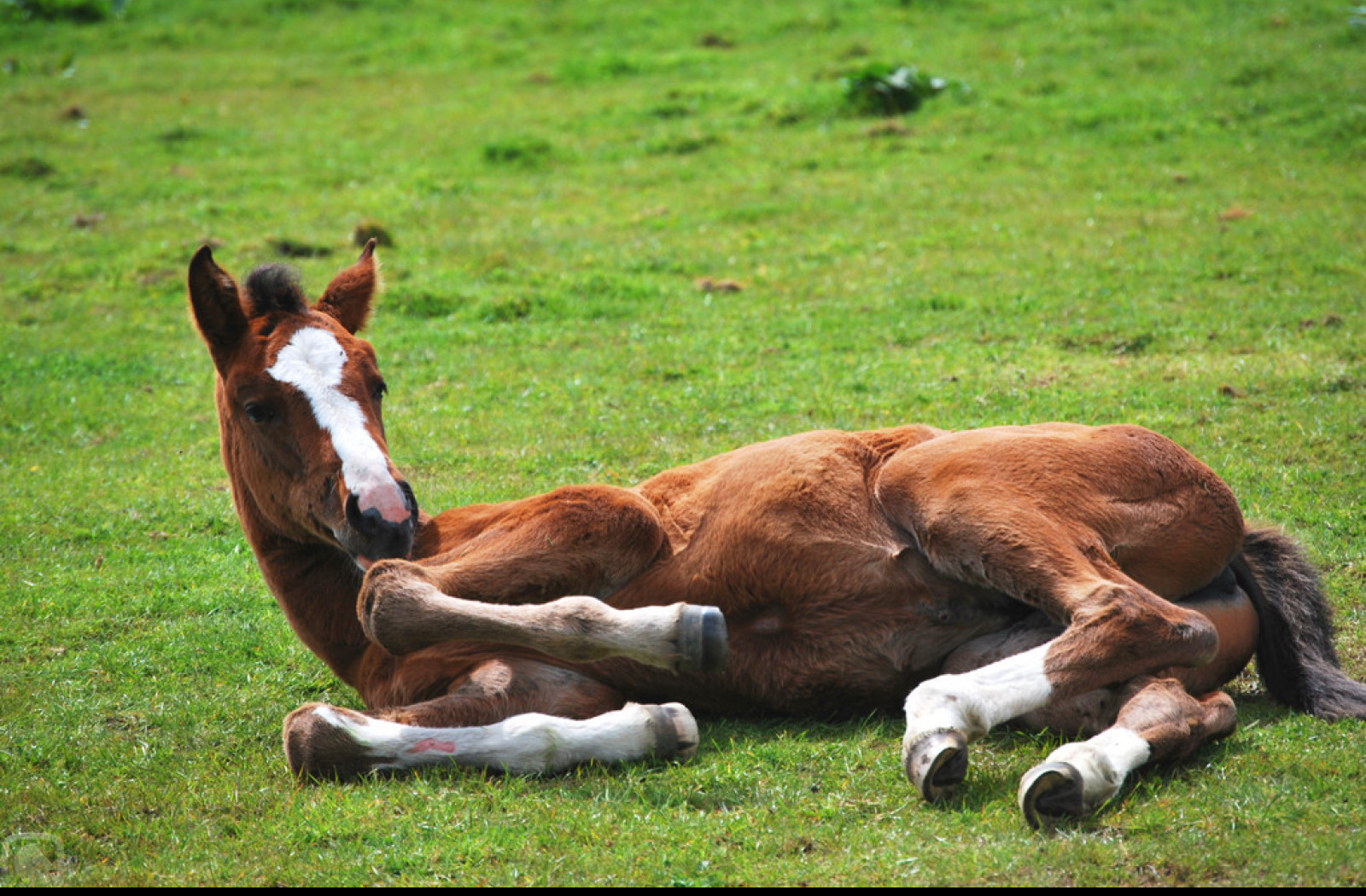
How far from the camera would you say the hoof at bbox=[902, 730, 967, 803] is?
13.1 ft

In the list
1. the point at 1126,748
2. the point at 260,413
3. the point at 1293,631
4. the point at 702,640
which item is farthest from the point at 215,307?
the point at 1293,631

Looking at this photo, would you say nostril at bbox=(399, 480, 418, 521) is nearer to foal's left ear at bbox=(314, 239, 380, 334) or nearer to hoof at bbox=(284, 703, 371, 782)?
hoof at bbox=(284, 703, 371, 782)

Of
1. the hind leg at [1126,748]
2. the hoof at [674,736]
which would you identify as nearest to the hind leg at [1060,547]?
the hind leg at [1126,748]

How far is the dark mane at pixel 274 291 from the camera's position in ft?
17.5

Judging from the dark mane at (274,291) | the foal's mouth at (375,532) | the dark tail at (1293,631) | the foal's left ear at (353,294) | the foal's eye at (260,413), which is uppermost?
the dark mane at (274,291)

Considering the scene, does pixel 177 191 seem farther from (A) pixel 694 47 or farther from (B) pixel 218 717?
(B) pixel 218 717

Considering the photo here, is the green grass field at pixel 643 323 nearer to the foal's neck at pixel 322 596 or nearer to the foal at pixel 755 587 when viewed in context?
the foal at pixel 755 587

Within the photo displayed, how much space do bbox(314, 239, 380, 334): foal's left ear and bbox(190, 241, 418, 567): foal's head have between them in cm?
23

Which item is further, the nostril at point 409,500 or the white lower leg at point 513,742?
the nostril at point 409,500

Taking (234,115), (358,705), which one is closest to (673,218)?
(234,115)

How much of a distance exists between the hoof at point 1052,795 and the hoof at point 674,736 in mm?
1256

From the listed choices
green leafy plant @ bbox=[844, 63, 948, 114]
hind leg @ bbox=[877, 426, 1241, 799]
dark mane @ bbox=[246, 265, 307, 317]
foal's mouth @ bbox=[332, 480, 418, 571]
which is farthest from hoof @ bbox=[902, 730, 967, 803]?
green leafy plant @ bbox=[844, 63, 948, 114]

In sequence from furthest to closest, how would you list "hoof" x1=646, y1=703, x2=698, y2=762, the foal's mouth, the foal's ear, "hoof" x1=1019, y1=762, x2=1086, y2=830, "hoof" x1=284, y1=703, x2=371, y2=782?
the foal's ear → the foal's mouth → "hoof" x1=646, y1=703, x2=698, y2=762 → "hoof" x1=284, y1=703, x2=371, y2=782 → "hoof" x1=1019, y1=762, x2=1086, y2=830

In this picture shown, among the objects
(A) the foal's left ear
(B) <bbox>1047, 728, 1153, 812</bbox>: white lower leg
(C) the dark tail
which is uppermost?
(A) the foal's left ear
